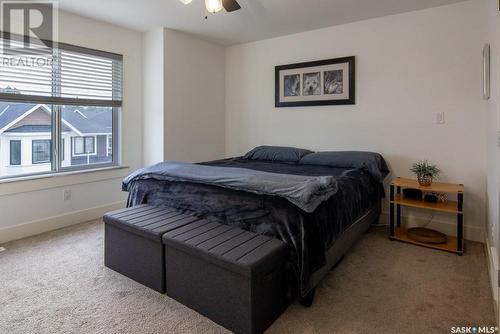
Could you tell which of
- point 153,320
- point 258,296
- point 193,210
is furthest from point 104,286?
point 258,296

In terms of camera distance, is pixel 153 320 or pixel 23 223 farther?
pixel 23 223

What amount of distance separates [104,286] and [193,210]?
78 centimetres

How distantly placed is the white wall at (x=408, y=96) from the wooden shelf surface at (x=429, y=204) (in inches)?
14.0

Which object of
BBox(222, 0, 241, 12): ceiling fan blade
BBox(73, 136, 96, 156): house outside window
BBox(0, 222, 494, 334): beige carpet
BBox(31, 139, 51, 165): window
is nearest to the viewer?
BBox(0, 222, 494, 334): beige carpet

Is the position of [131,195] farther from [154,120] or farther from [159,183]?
[154,120]

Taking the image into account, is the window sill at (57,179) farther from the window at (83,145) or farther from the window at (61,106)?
the window at (83,145)

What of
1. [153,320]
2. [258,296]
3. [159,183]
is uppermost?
[159,183]

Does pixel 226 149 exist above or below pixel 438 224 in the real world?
above

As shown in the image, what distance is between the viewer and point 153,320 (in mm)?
1728

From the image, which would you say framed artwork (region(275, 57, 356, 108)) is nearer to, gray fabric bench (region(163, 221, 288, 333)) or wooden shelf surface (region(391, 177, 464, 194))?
wooden shelf surface (region(391, 177, 464, 194))

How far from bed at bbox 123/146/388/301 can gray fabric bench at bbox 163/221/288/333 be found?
0.10m

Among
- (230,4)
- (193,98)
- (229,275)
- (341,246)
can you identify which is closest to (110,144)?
(193,98)

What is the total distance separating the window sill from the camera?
292cm

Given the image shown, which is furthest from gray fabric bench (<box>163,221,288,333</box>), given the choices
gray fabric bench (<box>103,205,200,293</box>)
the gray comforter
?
the gray comforter
